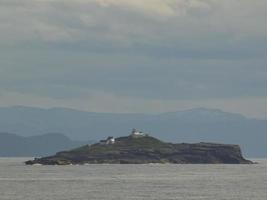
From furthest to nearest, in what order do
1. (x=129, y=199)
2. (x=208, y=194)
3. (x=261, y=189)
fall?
1. (x=261, y=189)
2. (x=208, y=194)
3. (x=129, y=199)

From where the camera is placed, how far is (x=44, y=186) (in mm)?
196625

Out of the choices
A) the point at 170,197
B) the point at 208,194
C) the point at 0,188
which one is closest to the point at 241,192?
the point at 208,194

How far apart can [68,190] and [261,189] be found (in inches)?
1544

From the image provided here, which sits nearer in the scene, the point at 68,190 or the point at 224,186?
the point at 68,190

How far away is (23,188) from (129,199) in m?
38.4

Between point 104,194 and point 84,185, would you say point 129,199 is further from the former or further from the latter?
point 84,185

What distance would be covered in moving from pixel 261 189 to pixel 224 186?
41.7 ft

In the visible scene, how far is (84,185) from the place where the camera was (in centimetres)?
19975

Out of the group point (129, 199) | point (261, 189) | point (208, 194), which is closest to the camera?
point (129, 199)

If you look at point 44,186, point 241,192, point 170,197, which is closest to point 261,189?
point 241,192

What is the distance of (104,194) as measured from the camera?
170750 mm

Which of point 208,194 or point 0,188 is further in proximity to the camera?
point 0,188

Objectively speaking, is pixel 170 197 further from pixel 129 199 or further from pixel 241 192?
pixel 241 192

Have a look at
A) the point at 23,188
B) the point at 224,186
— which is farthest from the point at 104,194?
the point at 224,186
